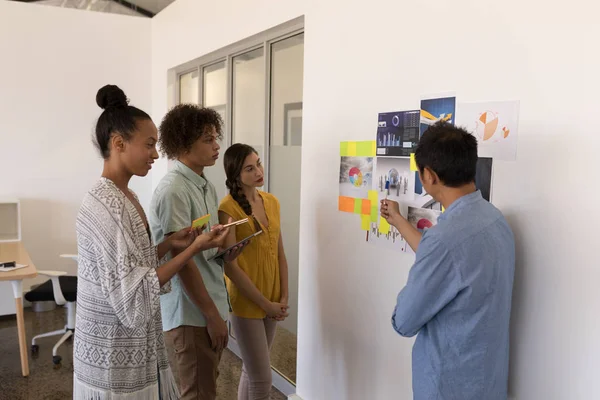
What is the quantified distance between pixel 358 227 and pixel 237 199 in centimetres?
60

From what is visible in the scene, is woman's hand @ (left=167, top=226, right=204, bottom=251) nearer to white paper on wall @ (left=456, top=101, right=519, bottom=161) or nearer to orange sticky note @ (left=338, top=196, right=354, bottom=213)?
orange sticky note @ (left=338, top=196, right=354, bottom=213)

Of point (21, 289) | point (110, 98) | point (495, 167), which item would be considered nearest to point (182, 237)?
point (110, 98)

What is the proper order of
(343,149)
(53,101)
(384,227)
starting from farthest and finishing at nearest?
(53,101) < (343,149) < (384,227)

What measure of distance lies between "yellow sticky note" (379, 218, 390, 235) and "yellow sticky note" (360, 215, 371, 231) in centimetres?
9

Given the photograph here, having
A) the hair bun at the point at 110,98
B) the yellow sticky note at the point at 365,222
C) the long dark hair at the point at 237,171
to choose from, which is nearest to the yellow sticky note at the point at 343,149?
the yellow sticky note at the point at 365,222

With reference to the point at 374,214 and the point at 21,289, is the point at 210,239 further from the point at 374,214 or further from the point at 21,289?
the point at 21,289

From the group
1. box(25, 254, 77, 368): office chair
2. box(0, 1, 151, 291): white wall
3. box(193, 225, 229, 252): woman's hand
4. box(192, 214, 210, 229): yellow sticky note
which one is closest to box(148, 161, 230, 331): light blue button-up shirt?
box(192, 214, 210, 229): yellow sticky note

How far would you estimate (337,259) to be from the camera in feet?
8.79

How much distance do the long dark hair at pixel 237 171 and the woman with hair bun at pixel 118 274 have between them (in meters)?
0.68

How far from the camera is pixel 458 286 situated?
57.0 inches

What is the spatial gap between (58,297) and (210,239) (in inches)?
110

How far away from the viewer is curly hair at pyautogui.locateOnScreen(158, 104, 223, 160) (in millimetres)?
2088

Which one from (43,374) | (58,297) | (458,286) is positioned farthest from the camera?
(58,297)

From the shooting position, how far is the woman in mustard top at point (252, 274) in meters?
2.38
